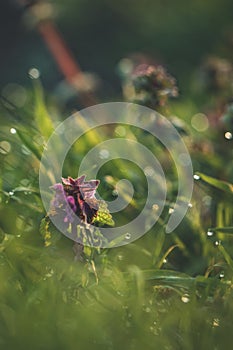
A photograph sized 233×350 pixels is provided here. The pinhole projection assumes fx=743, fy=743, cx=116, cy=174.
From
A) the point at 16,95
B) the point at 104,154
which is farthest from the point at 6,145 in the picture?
the point at 16,95

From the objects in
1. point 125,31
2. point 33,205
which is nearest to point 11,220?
point 33,205

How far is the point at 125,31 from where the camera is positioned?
3.26 metres

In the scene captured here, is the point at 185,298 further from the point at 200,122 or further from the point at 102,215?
the point at 200,122

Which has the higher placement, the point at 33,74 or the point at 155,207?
the point at 33,74

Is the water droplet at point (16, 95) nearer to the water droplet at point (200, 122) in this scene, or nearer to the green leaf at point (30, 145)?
the water droplet at point (200, 122)

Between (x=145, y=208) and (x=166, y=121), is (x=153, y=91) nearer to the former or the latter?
(x=166, y=121)

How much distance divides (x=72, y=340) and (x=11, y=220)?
1.26 ft

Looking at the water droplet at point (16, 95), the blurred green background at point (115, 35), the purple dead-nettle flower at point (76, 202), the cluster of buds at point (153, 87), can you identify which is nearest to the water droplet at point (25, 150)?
the cluster of buds at point (153, 87)

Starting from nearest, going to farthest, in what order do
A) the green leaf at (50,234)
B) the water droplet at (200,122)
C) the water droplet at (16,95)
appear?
the green leaf at (50,234), the water droplet at (200,122), the water droplet at (16,95)

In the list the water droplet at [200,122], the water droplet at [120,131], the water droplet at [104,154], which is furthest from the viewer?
the water droplet at [200,122]

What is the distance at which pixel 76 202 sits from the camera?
1.05 m

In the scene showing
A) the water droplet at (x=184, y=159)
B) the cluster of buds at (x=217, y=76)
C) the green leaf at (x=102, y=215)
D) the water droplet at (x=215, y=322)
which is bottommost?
the water droplet at (x=215, y=322)

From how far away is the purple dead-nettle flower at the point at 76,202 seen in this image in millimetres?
1043

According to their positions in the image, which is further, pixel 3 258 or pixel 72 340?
pixel 3 258
